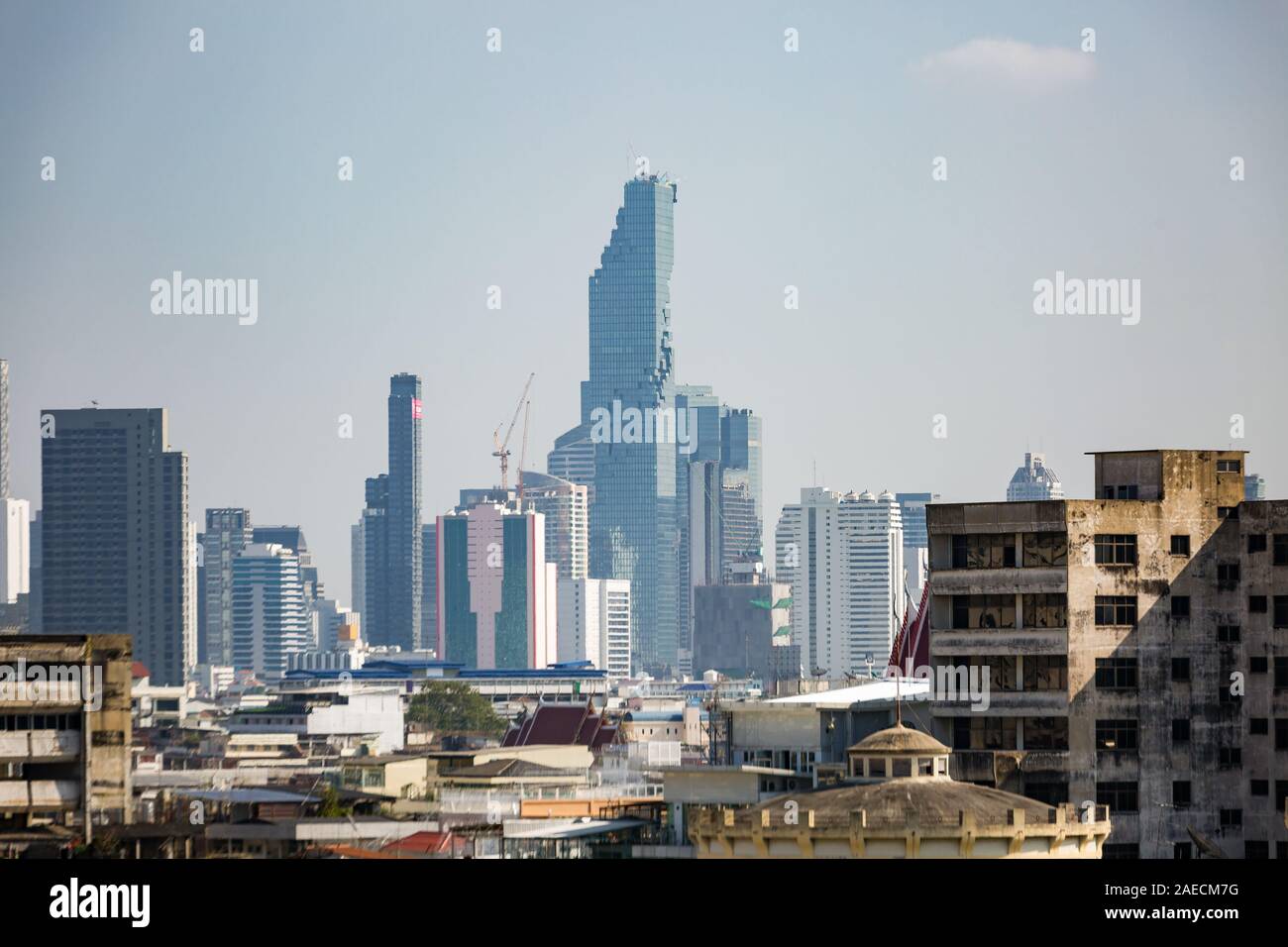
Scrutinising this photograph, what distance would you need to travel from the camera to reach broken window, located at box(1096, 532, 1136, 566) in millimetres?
91825

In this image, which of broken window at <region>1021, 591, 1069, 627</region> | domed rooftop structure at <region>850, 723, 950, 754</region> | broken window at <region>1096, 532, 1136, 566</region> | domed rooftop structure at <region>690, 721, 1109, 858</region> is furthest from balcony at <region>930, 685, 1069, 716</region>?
domed rooftop structure at <region>690, 721, 1109, 858</region>

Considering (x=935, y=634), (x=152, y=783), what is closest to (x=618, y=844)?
(x=935, y=634)

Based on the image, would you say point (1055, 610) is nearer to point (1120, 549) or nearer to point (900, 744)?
point (1120, 549)

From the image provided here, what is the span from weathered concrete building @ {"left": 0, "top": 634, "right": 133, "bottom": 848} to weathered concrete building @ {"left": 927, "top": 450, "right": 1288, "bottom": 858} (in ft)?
109

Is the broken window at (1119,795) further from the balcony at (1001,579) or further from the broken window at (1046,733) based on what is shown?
the balcony at (1001,579)

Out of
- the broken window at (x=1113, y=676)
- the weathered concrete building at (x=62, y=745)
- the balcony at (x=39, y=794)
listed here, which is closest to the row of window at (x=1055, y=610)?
the broken window at (x=1113, y=676)

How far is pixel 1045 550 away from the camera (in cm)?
9212

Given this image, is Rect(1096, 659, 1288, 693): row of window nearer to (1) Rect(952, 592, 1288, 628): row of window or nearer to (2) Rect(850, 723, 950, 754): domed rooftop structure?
(1) Rect(952, 592, 1288, 628): row of window

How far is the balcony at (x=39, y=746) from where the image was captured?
3786 inches

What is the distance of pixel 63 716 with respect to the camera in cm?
9781

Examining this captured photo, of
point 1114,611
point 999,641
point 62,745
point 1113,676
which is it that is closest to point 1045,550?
point 1114,611
